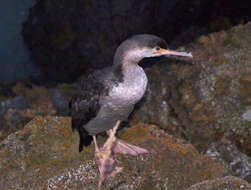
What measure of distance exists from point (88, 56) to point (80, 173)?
456 cm

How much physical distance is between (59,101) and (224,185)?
4768 mm

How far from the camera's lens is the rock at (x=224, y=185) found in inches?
136

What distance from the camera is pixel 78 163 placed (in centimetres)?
397

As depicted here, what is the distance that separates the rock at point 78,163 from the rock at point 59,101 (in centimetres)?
220

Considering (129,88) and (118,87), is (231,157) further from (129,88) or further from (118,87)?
(118,87)

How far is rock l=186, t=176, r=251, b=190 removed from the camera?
136 inches

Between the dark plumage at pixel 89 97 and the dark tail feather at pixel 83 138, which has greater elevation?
the dark plumage at pixel 89 97

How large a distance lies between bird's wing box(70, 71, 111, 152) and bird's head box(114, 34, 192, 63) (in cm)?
40

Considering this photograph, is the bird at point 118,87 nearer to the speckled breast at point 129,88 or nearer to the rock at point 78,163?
the speckled breast at point 129,88

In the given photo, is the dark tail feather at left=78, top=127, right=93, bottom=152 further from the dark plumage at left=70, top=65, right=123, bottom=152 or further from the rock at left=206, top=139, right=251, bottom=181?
the rock at left=206, top=139, right=251, bottom=181

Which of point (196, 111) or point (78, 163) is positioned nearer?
point (78, 163)

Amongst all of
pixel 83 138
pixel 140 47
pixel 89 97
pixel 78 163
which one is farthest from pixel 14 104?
pixel 140 47

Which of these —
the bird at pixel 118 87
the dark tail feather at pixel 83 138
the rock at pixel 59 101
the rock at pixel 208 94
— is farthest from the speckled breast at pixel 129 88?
the rock at pixel 59 101

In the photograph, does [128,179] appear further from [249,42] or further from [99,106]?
[249,42]
